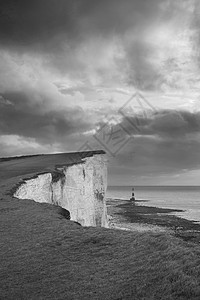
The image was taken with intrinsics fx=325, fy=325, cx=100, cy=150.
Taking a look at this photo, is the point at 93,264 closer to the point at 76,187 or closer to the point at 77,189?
the point at 76,187

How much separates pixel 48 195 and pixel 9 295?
21.1 m

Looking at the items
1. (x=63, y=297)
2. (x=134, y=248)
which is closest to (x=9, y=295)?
(x=63, y=297)

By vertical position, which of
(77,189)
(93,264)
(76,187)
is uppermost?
(76,187)

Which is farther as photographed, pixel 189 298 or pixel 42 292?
pixel 42 292

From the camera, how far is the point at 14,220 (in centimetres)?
1477

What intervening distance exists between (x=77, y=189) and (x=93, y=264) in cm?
2758

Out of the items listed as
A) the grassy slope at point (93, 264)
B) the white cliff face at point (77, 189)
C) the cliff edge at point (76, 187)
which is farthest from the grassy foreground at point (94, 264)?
the white cliff face at point (77, 189)

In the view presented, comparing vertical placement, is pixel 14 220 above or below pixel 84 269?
above

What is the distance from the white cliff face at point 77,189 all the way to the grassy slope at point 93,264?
11.9 metres

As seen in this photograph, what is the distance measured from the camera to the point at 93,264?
30.9 ft

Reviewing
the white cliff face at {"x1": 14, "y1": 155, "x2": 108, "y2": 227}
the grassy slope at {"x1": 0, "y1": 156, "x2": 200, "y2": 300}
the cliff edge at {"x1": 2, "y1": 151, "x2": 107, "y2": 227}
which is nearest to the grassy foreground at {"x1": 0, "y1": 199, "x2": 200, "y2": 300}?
the grassy slope at {"x1": 0, "y1": 156, "x2": 200, "y2": 300}

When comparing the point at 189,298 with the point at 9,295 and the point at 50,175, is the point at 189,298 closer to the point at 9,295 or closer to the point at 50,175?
the point at 9,295

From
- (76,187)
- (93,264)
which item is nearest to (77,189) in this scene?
(76,187)

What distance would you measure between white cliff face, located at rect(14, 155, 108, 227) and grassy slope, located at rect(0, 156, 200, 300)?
Answer: 11929 millimetres
